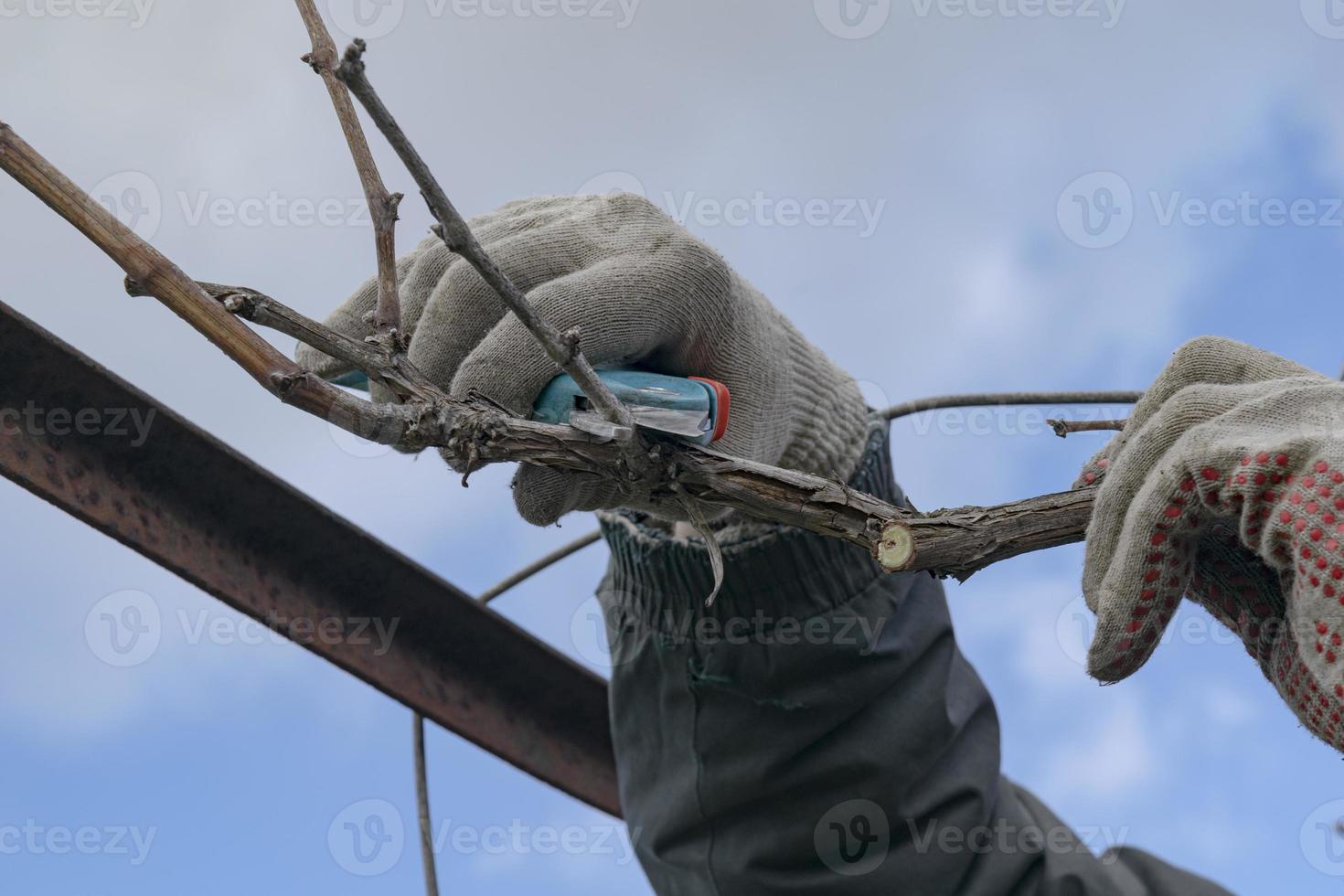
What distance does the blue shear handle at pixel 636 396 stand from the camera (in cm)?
151

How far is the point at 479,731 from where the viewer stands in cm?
264

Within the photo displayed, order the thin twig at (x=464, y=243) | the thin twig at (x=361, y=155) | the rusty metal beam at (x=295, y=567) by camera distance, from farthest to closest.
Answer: the rusty metal beam at (x=295, y=567), the thin twig at (x=361, y=155), the thin twig at (x=464, y=243)

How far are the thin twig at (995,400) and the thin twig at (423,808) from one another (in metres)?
1.14

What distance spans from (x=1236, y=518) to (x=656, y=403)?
637mm

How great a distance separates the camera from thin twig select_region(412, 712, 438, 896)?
2.69m

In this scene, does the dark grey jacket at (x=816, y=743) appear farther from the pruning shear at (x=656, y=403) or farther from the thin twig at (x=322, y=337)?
the thin twig at (x=322, y=337)

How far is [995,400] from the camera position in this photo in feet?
7.95

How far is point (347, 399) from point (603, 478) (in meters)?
0.37

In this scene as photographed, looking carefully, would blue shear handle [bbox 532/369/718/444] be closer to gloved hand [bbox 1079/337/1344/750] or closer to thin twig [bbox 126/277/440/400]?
thin twig [bbox 126/277/440/400]

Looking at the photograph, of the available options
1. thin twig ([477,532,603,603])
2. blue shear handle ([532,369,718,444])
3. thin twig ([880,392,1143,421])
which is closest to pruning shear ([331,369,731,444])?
blue shear handle ([532,369,718,444])

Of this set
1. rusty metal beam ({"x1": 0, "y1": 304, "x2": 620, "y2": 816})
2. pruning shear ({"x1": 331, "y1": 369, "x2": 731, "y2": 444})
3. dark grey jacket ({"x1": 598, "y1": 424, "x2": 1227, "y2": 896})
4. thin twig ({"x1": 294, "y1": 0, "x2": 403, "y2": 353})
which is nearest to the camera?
thin twig ({"x1": 294, "y1": 0, "x2": 403, "y2": 353})

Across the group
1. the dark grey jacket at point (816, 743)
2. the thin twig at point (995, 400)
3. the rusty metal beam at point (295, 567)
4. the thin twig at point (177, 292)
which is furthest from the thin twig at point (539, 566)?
the thin twig at point (177, 292)

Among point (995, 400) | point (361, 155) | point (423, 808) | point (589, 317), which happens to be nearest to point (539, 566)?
point (423, 808)

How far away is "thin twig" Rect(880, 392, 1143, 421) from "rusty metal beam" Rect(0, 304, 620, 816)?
890 millimetres
